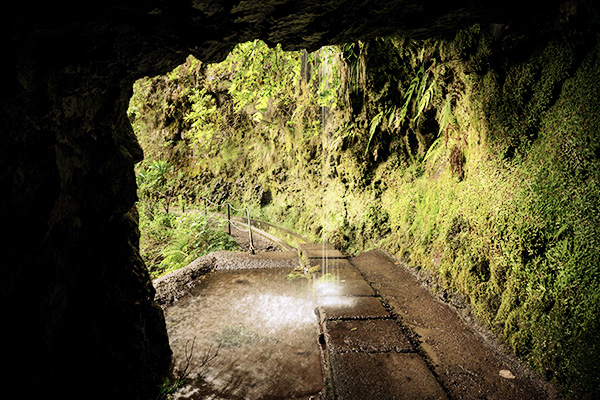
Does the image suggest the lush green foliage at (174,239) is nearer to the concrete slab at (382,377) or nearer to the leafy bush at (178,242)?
the leafy bush at (178,242)

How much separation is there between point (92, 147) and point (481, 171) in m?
3.91

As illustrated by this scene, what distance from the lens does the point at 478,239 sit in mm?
3232

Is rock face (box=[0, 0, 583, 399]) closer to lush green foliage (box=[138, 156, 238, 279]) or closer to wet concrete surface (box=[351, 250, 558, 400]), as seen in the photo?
wet concrete surface (box=[351, 250, 558, 400])

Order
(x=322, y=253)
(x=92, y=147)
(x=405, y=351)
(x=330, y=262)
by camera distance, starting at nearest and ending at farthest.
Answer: (x=92, y=147) → (x=405, y=351) → (x=330, y=262) → (x=322, y=253)

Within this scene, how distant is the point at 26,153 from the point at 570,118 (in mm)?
3890

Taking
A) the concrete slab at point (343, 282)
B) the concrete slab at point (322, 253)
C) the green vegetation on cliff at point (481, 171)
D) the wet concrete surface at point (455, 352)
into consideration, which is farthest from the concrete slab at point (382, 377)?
the concrete slab at point (322, 253)

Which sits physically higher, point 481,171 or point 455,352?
point 481,171

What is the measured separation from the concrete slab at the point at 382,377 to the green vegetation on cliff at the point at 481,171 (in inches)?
33.8

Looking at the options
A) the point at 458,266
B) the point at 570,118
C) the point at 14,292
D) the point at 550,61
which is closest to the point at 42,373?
the point at 14,292

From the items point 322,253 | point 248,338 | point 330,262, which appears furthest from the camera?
point 322,253

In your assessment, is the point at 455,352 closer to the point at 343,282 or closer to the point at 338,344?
the point at 338,344

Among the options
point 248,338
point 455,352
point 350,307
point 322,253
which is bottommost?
point 248,338

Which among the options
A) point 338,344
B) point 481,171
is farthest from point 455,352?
point 481,171

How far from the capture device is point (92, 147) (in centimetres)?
219
